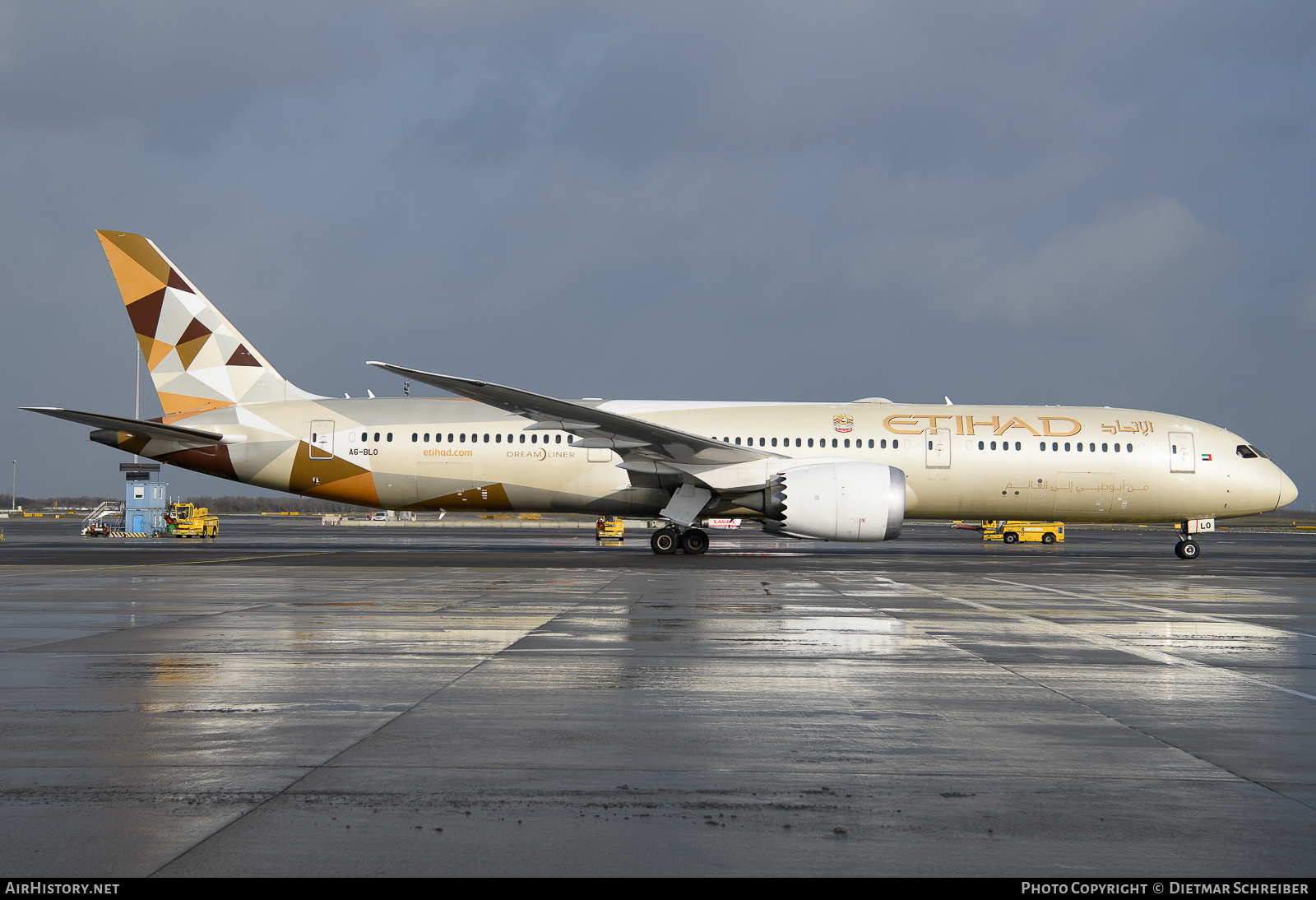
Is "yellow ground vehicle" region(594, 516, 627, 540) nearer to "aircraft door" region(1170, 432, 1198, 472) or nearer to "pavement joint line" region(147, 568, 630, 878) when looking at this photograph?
"aircraft door" region(1170, 432, 1198, 472)

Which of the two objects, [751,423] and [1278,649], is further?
[751,423]

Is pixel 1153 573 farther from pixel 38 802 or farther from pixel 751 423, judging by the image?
pixel 38 802

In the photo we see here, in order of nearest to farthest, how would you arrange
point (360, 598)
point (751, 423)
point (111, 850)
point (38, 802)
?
point (111, 850) → point (38, 802) → point (360, 598) → point (751, 423)

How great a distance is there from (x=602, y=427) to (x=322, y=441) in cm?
720

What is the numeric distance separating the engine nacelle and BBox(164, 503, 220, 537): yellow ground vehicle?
2670cm

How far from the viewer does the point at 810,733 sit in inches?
207

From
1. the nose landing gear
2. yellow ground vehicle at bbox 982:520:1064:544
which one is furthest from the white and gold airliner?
yellow ground vehicle at bbox 982:520:1064:544

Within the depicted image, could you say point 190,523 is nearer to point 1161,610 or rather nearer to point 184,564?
point 184,564

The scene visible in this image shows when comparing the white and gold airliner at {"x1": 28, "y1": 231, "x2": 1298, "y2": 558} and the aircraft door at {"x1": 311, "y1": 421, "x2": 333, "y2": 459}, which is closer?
the white and gold airliner at {"x1": 28, "y1": 231, "x2": 1298, "y2": 558}

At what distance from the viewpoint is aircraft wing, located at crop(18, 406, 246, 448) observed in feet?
66.3

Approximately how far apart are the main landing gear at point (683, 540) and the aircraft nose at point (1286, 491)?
14.9 meters

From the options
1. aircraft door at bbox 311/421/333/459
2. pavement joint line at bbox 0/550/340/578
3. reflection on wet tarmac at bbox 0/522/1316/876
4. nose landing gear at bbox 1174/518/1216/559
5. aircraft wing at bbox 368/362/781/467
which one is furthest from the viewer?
nose landing gear at bbox 1174/518/1216/559
